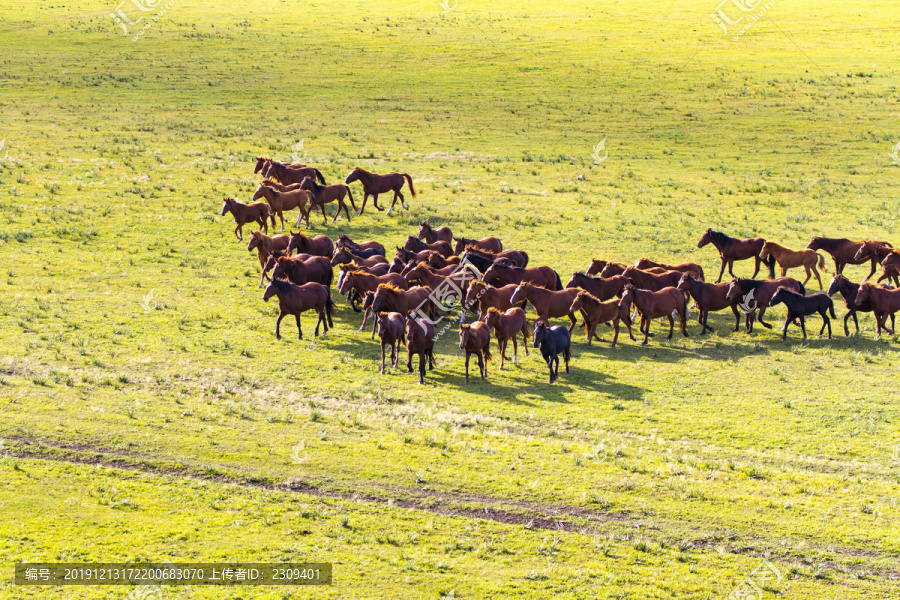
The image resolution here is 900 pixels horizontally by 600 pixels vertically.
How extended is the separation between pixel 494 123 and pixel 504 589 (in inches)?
1872

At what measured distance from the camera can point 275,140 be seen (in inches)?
1928

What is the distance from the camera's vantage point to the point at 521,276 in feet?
81.7

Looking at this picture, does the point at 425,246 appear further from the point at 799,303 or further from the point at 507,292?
the point at 799,303

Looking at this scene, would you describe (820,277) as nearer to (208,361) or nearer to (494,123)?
(208,361)

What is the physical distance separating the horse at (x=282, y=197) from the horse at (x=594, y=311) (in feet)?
45.6

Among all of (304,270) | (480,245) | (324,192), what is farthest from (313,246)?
(324,192)

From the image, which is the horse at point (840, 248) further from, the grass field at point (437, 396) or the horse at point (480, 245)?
the horse at point (480, 245)

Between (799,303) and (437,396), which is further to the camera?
(799,303)

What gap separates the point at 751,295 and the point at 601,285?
4.36 m

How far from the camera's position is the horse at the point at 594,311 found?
73.1 ft

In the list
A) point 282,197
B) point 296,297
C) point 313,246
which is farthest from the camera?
point 282,197

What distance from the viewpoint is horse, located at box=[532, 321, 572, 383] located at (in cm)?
1967

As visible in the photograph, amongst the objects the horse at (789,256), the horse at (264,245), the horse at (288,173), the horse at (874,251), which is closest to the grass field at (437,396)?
the horse at (264,245)

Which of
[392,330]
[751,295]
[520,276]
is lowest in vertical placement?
[392,330]
